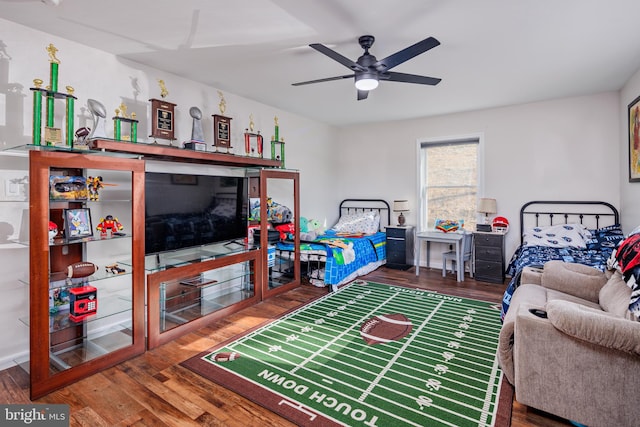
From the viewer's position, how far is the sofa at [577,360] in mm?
1593

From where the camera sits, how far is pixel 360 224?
573 centimetres

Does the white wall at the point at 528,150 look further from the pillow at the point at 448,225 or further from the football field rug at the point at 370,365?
the football field rug at the point at 370,365

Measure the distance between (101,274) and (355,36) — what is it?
279 centimetres

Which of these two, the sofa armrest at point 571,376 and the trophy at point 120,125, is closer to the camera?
the sofa armrest at point 571,376

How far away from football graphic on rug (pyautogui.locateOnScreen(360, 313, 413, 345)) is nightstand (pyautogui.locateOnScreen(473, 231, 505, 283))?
6.58 ft

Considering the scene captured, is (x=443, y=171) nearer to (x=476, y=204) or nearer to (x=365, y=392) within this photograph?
(x=476, y=204)

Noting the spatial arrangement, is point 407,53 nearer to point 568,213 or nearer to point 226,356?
point 226,356

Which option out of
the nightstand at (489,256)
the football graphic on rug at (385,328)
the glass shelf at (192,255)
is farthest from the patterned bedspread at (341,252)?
the nightstand at (489,256)

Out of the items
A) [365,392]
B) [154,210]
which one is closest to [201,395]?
[365,392]

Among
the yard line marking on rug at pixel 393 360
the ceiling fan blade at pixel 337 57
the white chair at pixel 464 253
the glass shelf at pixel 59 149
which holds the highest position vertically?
the ceiling fan blade at pixel 337 57

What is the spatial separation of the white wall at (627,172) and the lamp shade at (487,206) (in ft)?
4.60

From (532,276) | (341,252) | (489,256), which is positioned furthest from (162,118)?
(489,256)

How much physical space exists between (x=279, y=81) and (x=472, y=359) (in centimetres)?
332

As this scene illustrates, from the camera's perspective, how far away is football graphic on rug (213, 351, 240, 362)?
2.47 metres
